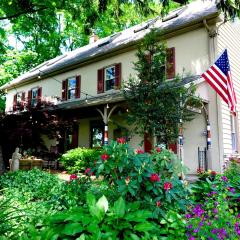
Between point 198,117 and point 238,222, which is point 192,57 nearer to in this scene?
point 198,117

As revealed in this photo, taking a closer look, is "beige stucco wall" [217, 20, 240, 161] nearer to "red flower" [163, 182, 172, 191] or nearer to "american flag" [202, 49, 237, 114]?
"american flag" [202, 49, 237, 114]

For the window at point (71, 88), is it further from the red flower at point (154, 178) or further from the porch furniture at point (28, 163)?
the red flower at point (154, 178)

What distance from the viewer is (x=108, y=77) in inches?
625

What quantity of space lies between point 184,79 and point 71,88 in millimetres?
8600

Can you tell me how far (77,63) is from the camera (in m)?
17.4

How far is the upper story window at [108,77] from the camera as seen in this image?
15.2 meters

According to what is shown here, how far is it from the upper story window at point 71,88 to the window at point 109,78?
2.25 meters

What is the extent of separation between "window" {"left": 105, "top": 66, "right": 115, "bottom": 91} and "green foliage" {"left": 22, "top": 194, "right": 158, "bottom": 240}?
516 inches

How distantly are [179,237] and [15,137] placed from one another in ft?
30.8

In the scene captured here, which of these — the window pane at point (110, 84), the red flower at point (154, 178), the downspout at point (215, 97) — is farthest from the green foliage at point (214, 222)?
the window pane at point (110, 84)

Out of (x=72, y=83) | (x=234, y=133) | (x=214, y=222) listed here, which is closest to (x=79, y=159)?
(x=72, y=83)

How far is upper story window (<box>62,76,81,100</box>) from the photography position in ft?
57.2

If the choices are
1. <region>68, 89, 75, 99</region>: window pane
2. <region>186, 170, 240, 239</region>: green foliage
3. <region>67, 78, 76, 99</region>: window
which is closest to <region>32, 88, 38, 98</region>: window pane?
<region>67, 78, 76, 99</region>: window

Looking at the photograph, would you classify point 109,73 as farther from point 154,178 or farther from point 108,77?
point 154,178
